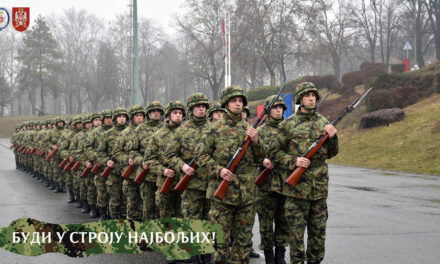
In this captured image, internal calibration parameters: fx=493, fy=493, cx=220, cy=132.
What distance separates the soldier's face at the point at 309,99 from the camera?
559 cm

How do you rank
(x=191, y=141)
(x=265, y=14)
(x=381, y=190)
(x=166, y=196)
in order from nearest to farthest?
(x=191, y=141), (x=166, y=196), (x=381, y=190), (x=265, y=14)

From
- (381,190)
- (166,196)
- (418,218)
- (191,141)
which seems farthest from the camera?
(381,190)

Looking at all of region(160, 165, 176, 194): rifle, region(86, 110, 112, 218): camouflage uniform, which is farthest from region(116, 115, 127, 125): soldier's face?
region(160, 165, 176, 194): rifle

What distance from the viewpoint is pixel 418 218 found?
30.5 ft

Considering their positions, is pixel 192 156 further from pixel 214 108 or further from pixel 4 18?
pixel 4 18

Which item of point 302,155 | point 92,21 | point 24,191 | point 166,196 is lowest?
point 24,191

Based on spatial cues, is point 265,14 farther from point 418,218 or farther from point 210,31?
point 418,218

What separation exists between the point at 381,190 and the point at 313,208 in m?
8.42

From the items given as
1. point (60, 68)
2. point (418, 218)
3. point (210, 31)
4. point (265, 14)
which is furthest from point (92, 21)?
point (418, 218)

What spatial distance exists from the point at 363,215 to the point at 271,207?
13.0 feet

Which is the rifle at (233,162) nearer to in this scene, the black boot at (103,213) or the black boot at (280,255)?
the black boot at (280,255)

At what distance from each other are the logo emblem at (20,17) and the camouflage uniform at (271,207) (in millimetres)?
Result: 17507

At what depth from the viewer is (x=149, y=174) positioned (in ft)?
24.5

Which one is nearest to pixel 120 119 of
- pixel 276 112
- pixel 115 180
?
pixel 115 180
